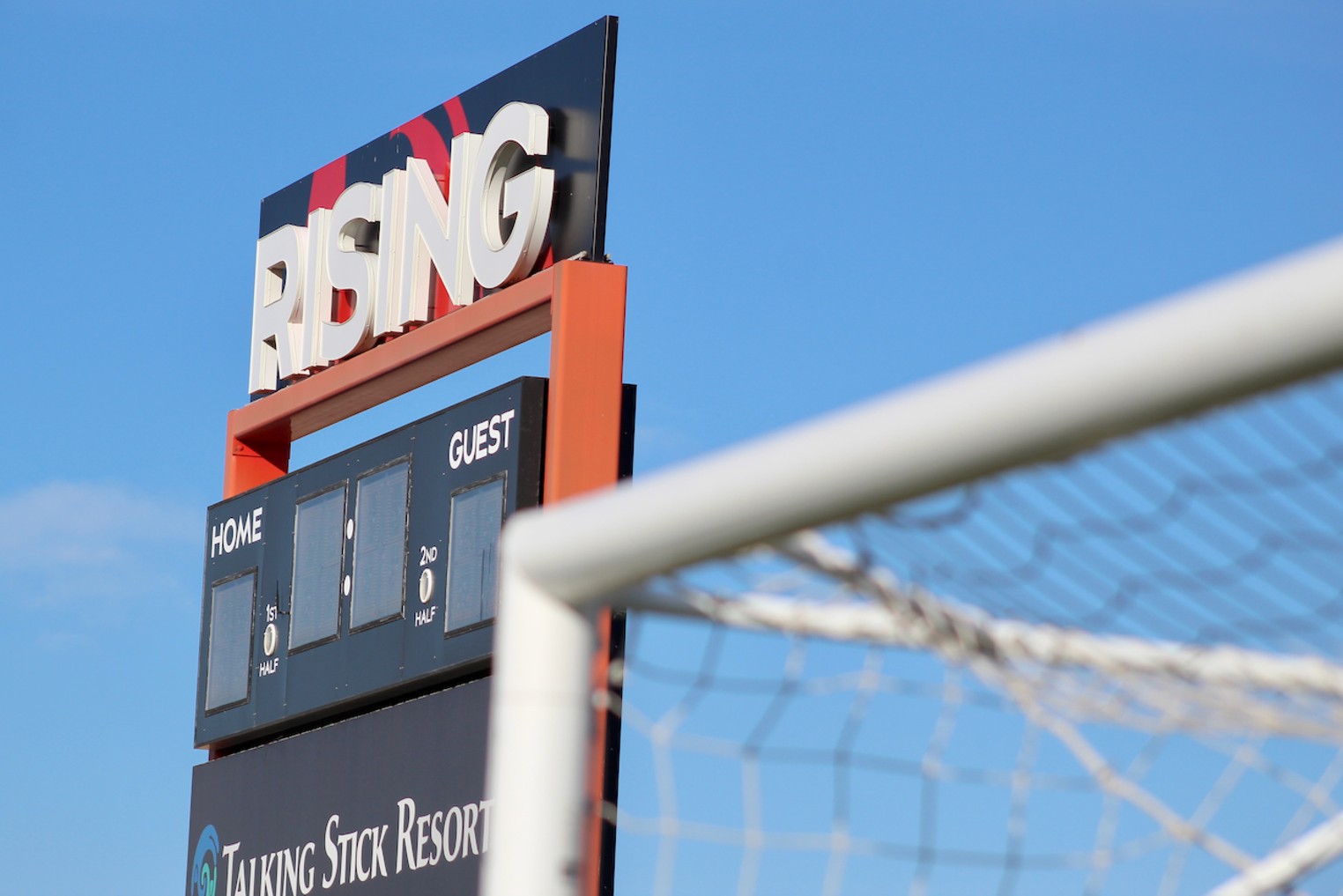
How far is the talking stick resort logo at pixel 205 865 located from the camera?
9.29 metres

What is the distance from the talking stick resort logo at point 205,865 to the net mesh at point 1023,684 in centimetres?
556

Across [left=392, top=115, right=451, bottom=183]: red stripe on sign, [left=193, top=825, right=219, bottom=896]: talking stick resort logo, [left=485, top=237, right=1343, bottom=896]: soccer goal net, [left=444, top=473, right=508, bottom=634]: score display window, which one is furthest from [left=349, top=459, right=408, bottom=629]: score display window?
[left=485, top=237, right=1343, bottom=896]: soccer goal net

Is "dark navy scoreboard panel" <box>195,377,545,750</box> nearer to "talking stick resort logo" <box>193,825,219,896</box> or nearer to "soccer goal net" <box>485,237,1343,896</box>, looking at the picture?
"talking stick resort logo" <box>193,825,219,896</box>

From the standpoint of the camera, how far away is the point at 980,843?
3.91 m

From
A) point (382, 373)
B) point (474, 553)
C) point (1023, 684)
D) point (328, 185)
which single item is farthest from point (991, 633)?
point (328, 185)

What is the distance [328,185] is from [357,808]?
12.1 ft

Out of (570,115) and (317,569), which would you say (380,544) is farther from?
(570,115)

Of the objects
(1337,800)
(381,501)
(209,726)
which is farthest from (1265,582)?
(209,726)

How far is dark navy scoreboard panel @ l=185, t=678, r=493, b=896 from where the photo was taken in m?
7.52

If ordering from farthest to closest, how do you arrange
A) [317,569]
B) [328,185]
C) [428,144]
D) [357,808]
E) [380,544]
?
[328,185] < [428,144] < [317,569] < [380,544] < [357,808]

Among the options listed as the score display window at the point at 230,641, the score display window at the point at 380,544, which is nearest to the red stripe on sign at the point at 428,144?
the score display window at the point at 380,544

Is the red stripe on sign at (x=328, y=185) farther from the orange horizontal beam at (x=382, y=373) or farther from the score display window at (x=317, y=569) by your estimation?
the score display window at (x=317, y=569)

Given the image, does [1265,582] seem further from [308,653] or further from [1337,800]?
[308,653]

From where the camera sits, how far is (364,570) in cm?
847
